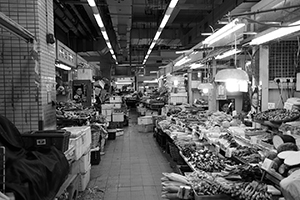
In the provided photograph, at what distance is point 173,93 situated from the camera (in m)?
11.0

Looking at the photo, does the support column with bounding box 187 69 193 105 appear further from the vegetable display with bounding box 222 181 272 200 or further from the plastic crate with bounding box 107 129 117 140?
the vegetable display with bounding box 222 181 272 200

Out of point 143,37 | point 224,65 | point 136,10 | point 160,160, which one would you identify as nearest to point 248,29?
point 224,65

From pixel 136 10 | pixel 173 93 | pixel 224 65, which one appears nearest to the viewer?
pixel 224 65

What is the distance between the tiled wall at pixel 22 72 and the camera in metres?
4.10

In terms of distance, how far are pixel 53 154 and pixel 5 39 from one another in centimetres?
235

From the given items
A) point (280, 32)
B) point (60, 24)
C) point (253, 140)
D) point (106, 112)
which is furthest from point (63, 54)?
point (280, 32)

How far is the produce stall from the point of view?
9.42 feet

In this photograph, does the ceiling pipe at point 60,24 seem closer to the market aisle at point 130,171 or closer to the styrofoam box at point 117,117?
the styrofoam box at point 117,117

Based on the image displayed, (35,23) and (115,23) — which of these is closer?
(35,23)

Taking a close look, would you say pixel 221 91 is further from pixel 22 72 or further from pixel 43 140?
pixel 43 140

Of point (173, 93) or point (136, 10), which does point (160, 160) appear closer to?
point (173, 93)

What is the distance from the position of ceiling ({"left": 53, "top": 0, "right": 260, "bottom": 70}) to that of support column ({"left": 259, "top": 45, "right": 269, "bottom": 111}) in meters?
1.02

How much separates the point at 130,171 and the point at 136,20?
23.4ft

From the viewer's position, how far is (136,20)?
36.9ft
